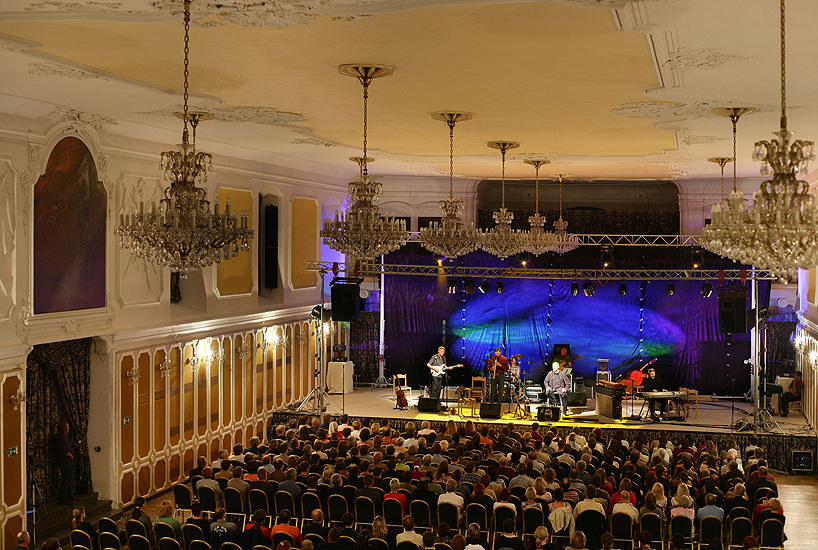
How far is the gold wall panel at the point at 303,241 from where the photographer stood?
20922 millimetres

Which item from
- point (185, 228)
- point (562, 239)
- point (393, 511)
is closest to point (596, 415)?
point (562, 239)

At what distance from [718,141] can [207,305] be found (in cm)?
1039

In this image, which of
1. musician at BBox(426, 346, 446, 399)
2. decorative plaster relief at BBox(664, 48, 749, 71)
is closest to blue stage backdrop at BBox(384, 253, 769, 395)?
musician at BBox(426, 346, 446, 399)

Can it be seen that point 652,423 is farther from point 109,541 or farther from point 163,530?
point 109,541

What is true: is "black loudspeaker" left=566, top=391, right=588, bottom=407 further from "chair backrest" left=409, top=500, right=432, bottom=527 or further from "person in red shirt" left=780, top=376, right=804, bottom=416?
"chair backrest" left=409, top=500, right=432, bottom=527

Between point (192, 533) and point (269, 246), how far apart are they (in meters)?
10.5

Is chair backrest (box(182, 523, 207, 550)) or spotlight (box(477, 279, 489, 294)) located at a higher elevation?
spotlight (box(477, 279, 489, 294))

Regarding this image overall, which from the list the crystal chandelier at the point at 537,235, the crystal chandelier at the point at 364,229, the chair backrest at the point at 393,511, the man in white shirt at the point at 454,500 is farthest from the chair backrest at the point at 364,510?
the crystal chandelier at the point at 537,235

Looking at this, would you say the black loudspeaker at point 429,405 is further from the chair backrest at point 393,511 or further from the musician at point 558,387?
the chair backrest at point 393,511

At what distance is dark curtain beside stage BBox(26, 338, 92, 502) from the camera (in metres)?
13.7

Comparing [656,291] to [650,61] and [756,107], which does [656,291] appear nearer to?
[756,107]

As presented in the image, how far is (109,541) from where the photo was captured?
33.4 feet

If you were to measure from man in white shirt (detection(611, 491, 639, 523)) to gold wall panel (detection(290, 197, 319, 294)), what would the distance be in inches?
461

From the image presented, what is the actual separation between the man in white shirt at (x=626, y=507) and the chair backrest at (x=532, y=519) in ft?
3.10
